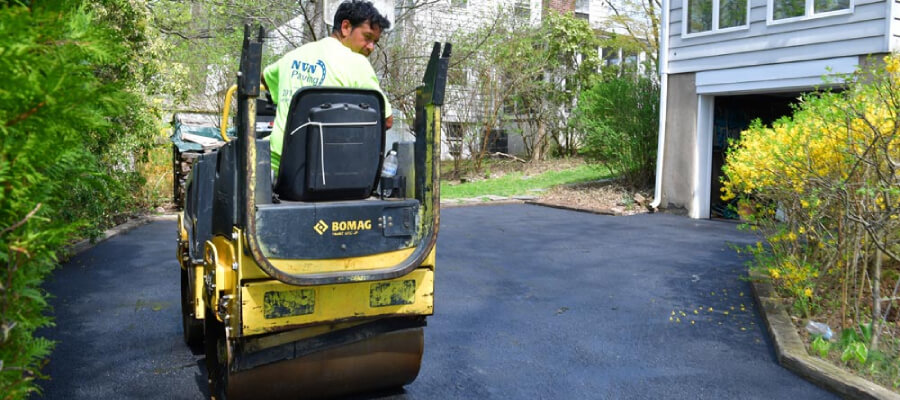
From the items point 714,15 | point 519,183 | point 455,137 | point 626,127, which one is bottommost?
point 519,183

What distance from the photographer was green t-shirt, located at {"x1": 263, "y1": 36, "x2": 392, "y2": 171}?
3.70 m

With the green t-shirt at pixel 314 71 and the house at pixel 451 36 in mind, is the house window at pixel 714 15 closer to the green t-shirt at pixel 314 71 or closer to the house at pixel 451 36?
the house at pixel 451 36

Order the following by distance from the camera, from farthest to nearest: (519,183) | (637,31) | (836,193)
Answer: (637,31) < (519,183) < (836,193)

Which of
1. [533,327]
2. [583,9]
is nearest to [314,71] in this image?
[533,327]

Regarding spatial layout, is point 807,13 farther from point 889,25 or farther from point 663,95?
point 663,95

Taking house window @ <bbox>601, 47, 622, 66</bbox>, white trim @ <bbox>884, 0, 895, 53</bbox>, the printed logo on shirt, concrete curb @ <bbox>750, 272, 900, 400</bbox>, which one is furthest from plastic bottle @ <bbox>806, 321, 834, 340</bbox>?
house window @ <bbox>601, 47, 622, 66</bbox>

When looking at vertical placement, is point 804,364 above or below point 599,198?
below

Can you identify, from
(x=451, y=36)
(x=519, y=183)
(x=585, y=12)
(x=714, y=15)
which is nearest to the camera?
(x=714, y=15)

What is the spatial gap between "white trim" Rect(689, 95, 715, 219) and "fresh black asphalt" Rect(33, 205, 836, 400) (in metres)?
3.07

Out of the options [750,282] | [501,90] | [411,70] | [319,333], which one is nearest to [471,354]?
[319,333]

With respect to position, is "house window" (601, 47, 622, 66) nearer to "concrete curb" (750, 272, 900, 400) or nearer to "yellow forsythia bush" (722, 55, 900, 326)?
"yellow forsythia bush" (722, 55, 900, 326)

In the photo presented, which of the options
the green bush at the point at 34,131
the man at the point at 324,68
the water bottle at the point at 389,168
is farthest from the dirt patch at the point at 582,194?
the green bush at the point at 34,131

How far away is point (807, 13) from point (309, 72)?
1026 cm

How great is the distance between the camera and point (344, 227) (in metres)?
3.60
